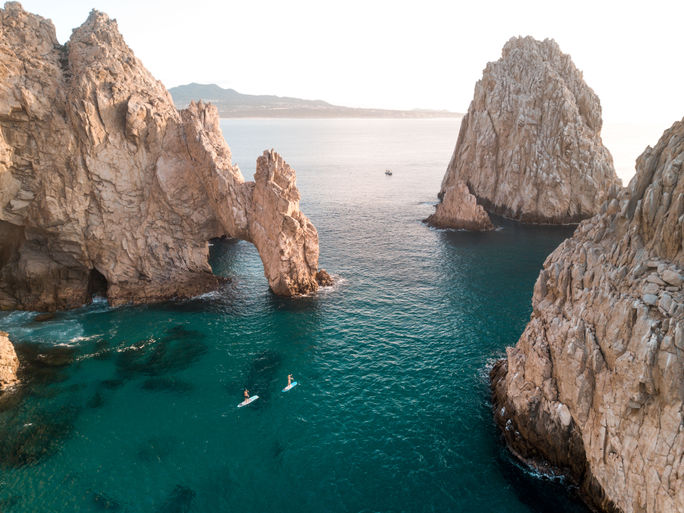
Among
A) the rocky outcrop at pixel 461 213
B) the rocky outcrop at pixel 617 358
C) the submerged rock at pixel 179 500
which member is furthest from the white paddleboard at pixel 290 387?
the rocky outcrop at pixel 461 213

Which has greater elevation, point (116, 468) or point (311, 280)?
point (311, 280)

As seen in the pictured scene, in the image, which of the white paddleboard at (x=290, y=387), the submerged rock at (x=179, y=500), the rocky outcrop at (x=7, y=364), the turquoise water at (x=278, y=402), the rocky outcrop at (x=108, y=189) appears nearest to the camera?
the submerged rock at (x=179, y=500)

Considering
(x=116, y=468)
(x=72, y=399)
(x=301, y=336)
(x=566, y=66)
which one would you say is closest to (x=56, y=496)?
(x=116, y=468)

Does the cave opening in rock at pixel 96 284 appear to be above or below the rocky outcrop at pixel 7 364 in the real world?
above

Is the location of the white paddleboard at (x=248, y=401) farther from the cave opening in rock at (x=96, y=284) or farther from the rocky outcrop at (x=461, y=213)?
the rocky outcrop at (x=461, y=213)

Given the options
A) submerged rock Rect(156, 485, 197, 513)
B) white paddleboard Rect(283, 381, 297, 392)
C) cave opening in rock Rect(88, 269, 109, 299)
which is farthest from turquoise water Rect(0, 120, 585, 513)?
cave opening in rock Rect(88, 269, 109, 299)

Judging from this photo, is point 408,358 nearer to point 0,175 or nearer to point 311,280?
point 311,280

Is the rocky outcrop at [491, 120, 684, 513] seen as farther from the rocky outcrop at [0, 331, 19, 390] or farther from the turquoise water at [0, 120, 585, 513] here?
the rocky outcrop at [0, 331, 19, 390]
